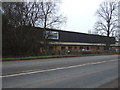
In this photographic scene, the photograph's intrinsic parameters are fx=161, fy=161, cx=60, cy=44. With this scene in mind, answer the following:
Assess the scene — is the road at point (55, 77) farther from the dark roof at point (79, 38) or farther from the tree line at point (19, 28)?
the dark roof at point (79, 38)

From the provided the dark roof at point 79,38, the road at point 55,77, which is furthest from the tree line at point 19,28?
the dark roof at point 79,38

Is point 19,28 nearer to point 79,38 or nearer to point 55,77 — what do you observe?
point 55,77

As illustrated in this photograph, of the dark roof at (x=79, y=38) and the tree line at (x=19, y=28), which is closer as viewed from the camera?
the tree line at (x=19, y=28)

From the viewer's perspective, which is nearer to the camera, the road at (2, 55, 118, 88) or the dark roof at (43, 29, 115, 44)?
the road at (2, 55, 118, 88)

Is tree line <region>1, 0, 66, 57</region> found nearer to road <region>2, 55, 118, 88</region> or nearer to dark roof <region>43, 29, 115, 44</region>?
road <region>2, 55, 118, 88</region>

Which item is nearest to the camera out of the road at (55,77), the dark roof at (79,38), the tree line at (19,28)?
the road at (55,77)

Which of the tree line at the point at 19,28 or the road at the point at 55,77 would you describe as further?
the tree line at the point at 19,28

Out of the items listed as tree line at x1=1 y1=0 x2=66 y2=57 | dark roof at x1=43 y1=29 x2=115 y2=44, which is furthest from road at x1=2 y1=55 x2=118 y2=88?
dark roof at x1=43 y1=29 x2=115 y2=44

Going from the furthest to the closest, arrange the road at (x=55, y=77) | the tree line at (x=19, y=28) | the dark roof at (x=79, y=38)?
1. the dark roof at (x=79, y=38)
2. the tree line at (x=19, y=28)
3. the road at (x=55, y=77)

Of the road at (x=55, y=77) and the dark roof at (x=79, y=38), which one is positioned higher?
the dark roof at (x=79, y=38)

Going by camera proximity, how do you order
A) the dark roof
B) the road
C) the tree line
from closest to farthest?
the road < the tree line < the dark roof

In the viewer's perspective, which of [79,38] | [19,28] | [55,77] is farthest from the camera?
[79,38]

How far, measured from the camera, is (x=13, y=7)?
28.5 metres

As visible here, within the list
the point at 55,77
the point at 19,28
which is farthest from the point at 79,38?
the point at 55,77
